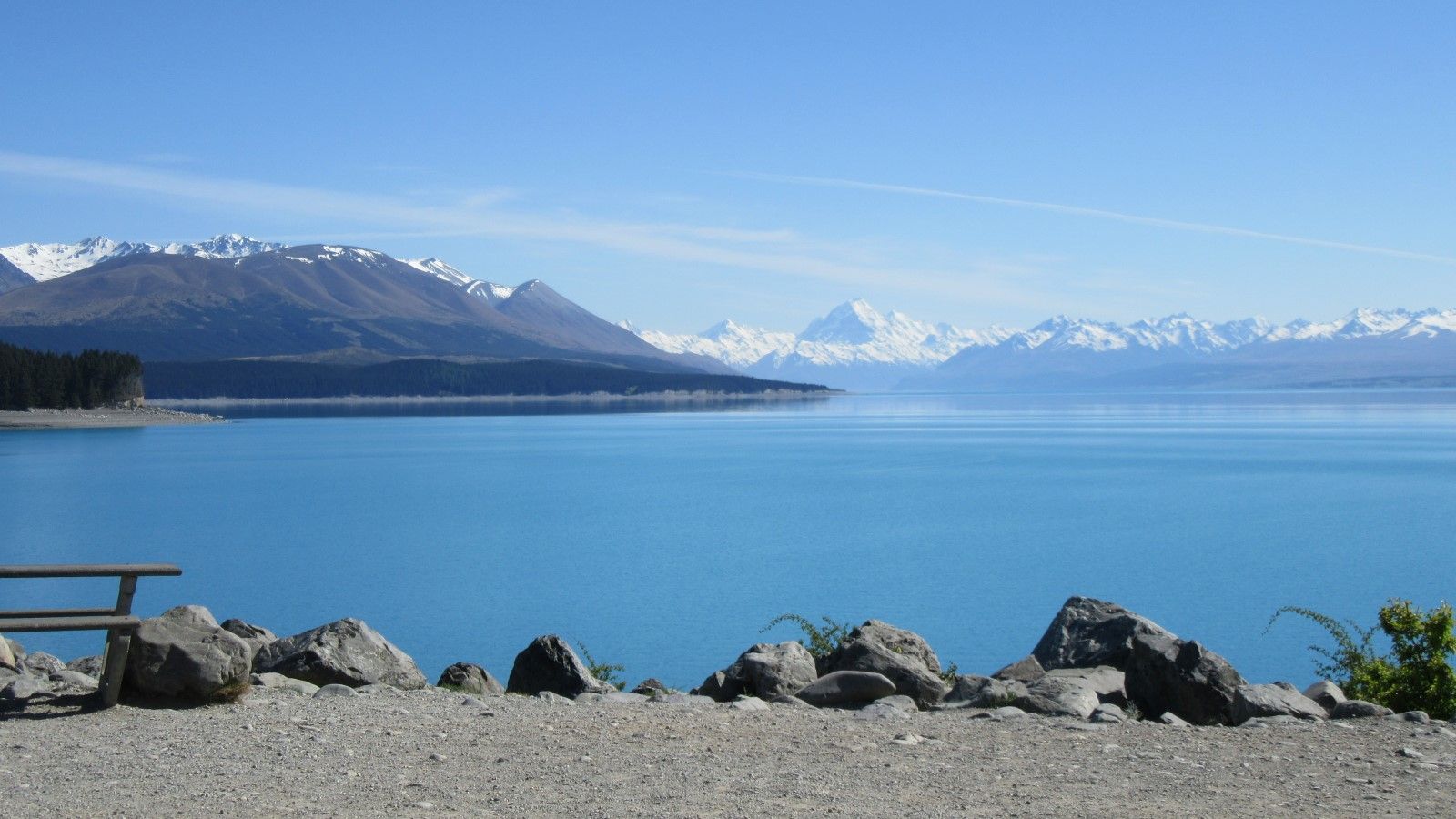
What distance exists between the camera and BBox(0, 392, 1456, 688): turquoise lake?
2086cm

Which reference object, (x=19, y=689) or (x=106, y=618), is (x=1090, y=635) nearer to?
(x=106, y=618)

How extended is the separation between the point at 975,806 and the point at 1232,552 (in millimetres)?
24119

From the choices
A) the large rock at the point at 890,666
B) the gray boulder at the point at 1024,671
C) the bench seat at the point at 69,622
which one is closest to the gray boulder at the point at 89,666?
the bench seat at the point at 69,622

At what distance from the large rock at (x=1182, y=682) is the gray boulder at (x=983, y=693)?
3.22ft

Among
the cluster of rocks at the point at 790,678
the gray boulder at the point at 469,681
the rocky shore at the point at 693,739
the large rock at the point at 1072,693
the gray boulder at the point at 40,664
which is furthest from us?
the gray boulder at the point at 40,664

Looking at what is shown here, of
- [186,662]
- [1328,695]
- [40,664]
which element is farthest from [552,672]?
[1328,695]

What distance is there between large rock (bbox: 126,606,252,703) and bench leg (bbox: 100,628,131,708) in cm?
10

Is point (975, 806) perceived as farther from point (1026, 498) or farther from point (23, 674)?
point (1026, 498)

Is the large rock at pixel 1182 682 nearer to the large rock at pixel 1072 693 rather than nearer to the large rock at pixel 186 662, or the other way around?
the large rock at pixel 1072 693

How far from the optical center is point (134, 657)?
26.8ft

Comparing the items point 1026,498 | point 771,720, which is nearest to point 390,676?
point 771,720

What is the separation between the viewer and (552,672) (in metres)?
10.7

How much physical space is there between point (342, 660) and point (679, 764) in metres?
4.25

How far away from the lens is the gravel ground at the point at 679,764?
615cm
